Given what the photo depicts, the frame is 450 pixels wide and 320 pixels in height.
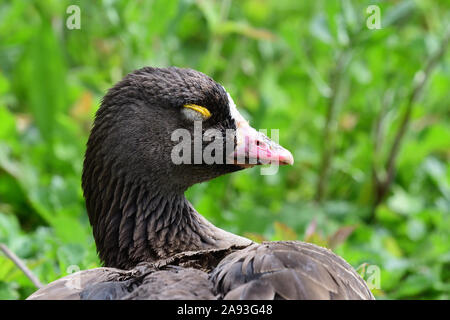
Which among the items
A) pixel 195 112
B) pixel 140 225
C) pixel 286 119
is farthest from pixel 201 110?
pixel 286 119

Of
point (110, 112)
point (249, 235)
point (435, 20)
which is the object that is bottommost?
point (249, 235)

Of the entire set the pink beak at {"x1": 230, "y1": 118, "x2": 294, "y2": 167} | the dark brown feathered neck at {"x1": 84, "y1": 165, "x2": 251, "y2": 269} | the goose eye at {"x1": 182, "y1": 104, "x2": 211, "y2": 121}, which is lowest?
the dark brown feathered neck at {"x1": 84, "y1": 165, "x2": 251, "y2": 269}

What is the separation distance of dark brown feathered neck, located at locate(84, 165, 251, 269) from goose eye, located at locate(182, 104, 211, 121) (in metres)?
0.33

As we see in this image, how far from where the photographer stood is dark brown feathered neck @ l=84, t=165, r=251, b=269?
2.93m

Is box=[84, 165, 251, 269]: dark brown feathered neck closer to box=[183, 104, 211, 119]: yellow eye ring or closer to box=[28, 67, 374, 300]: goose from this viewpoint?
box=[28, 67, 374, 300]: goose

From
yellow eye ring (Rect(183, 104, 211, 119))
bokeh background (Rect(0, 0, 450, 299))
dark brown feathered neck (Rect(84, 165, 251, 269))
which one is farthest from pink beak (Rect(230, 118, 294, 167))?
bokeh background (Rect(0, 0, 450, 299))

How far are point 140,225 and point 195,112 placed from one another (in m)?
0.50

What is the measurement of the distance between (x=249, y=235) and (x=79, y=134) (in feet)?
5.75

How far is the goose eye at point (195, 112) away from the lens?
2.88m

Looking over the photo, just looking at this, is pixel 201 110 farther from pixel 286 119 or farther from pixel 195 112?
pixel 286 119

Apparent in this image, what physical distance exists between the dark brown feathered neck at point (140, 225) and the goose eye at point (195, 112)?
1.07ft
